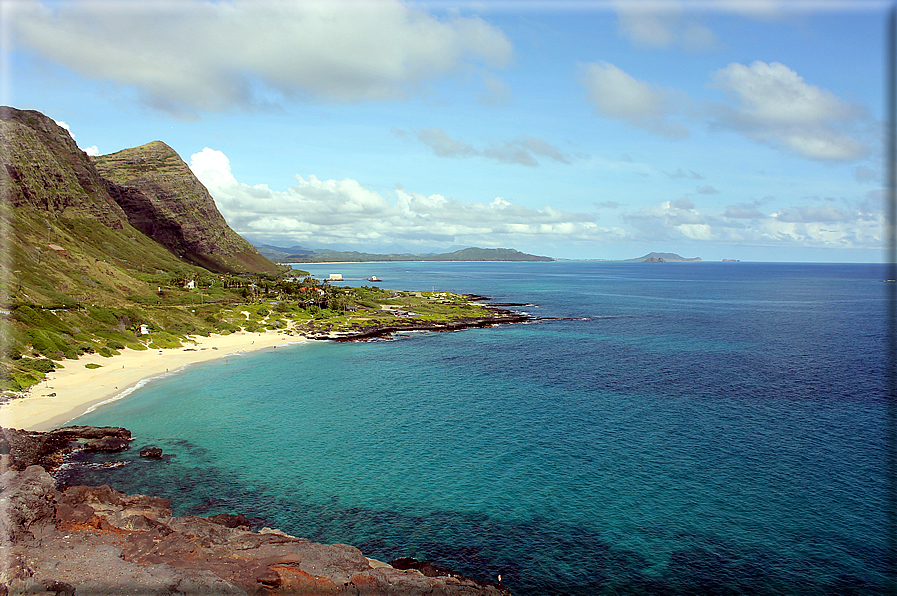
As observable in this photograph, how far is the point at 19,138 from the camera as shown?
7377 inches

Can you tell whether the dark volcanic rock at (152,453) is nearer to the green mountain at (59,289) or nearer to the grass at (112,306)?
the grass at (112,306)

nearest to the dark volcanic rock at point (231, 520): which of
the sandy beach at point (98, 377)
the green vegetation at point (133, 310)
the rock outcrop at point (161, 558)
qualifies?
the rock outcrop at point (161, 558)

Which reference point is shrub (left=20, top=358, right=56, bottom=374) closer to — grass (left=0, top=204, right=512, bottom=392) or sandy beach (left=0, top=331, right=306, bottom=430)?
grass (left=0, top=204, right=512, bottom=392)

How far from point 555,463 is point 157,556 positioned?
111 feet

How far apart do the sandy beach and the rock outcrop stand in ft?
86.0

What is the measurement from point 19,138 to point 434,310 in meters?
167

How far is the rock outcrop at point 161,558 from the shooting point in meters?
26.0

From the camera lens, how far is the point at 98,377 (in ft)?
255

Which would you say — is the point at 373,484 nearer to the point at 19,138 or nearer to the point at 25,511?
the point at 25,511

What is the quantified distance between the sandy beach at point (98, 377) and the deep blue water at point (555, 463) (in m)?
4.60

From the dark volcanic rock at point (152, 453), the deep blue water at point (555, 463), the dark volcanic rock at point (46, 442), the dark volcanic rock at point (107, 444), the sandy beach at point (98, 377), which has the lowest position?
the deep blue water at point (555, 463)

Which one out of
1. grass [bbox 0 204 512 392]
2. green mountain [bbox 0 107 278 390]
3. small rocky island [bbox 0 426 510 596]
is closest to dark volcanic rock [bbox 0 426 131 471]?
small rocky island [bbox 0 426 510 596]

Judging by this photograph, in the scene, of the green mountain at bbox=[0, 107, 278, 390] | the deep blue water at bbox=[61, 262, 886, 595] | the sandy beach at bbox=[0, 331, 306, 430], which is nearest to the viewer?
the deep blue water at bbox=[61, 262, 886, 595]

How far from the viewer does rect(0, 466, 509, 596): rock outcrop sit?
85.4ft
